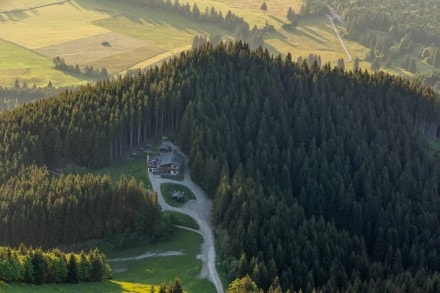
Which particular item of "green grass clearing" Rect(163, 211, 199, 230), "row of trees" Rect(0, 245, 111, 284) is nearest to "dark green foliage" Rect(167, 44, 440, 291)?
"green grass clearing" Rect(163, 211, 199, 230)

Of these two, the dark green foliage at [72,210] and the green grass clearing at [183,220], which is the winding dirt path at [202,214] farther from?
the dark green foliage at [72,210]

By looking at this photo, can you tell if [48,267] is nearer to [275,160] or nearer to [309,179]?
[275,160]

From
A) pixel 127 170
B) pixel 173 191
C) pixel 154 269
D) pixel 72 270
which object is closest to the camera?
pixel 72 270

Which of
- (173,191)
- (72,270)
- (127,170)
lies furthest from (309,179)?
(72,270)

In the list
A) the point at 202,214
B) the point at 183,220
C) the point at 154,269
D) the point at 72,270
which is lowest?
the point at 154,269

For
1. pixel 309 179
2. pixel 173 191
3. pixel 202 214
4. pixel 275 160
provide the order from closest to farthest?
pixel 202 214, pixel 173 191, pixel 309 179, pixel 275 160

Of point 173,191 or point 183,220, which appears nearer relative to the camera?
point 183,220

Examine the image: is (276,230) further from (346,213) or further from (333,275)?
(346,213)
